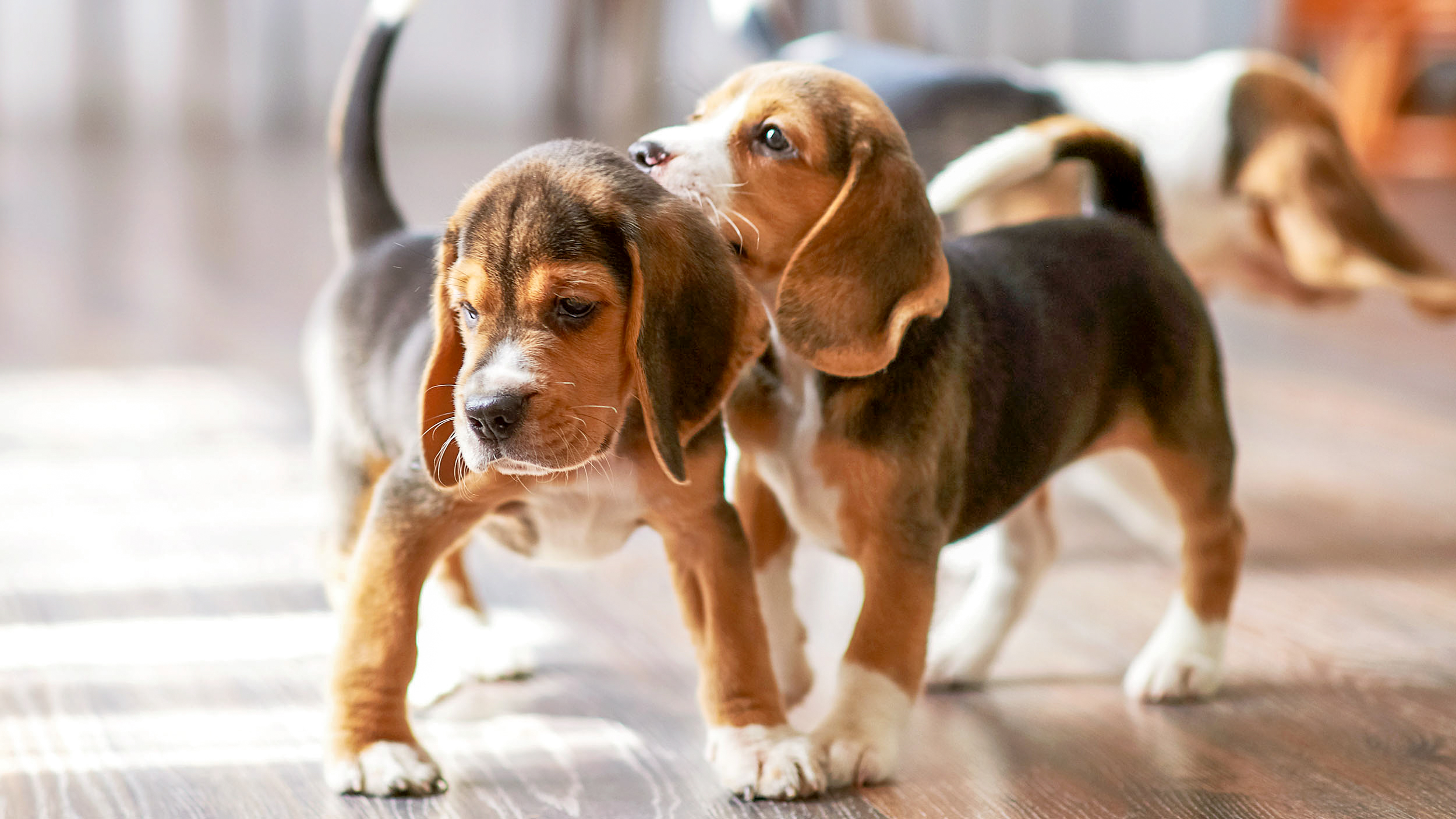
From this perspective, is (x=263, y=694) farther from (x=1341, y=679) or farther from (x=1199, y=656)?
(x=1341, y=679)

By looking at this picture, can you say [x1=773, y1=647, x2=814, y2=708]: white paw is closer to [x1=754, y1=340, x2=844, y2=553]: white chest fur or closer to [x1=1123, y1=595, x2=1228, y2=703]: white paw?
[x1=754, y1=340, x2=844, y2=553]: white chest fur

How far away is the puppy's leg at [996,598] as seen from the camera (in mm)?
1984

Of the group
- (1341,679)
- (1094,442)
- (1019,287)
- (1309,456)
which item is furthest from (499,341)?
(1309,456)

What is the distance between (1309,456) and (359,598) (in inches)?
89.1

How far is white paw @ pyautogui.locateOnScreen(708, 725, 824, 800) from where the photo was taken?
1.57 metres

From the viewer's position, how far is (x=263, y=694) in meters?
1.87

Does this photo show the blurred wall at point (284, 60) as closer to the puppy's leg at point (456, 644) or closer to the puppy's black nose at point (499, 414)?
the puppy's leg at point (456, 644)

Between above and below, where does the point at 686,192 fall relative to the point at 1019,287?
above

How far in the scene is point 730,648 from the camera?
161cm

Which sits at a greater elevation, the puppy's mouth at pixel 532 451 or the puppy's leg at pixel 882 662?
the puppy's mouth at pixel 532 451

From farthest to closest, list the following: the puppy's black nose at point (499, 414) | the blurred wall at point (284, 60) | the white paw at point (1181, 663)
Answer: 1. the blurred wall at point (284, 60)
2. the white paw at point (1181, 663)
3. the puppy's black nose at point (499, 414)

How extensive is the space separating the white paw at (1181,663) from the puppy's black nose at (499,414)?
0.98 metres

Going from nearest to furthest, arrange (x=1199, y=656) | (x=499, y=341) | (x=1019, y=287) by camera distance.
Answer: (x=499, y=341), (x=1019, y=287), (x=1199, y=656)

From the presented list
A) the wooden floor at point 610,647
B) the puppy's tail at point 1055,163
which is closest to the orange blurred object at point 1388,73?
the wooden floor at point 610,647
